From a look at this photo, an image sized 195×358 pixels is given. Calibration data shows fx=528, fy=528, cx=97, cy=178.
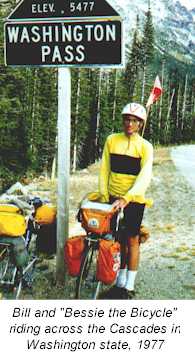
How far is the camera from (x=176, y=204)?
36.2ft

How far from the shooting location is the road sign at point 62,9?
448 centimetres

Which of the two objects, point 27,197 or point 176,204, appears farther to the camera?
point 176,204

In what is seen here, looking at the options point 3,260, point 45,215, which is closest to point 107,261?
point 3,260

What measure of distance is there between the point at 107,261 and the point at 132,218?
52 cm

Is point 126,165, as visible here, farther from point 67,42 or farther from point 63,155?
point 67,42

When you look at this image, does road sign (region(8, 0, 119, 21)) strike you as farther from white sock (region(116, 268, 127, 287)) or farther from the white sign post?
white sock (region(116, 268, 127, 287))

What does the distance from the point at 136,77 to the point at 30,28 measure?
42821 mm

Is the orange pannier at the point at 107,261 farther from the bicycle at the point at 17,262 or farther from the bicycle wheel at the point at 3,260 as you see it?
the bicycle wheel at the point at 3,260

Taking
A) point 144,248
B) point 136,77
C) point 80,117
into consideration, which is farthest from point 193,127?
point 144,248

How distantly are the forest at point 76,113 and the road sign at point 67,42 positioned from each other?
34.0ft

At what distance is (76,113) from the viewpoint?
33031mm

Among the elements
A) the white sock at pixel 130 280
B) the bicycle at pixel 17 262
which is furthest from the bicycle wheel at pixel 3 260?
the white sock at pixel 130 280

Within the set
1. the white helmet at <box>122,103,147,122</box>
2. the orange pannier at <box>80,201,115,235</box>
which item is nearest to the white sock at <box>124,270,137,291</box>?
the orange pannier at <box>80,201,115,235</box>

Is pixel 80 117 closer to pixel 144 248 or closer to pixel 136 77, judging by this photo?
pixel 136 77
